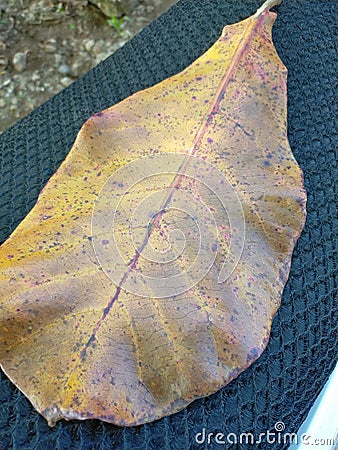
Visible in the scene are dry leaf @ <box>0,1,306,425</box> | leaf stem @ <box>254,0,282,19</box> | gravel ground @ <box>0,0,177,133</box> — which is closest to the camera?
dry leaf @ <box>0,1,306,425</box>

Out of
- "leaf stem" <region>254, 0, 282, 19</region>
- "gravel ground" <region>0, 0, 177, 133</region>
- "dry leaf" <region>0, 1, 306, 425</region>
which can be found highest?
"leaf stem" <region>254, 0, 282, 19</region>

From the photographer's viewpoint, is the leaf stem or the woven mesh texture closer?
the woven mesh texture

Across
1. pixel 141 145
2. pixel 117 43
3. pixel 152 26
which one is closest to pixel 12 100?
pixel 117 43

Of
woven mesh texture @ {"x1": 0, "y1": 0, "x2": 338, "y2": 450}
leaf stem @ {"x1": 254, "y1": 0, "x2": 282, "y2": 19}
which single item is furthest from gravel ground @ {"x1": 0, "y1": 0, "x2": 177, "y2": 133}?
leaf stem @ {"x1": 254, "y1": 0, "x2": 282, "y2": 19}

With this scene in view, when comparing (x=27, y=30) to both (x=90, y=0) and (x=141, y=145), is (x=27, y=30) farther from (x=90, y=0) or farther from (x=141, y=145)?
(x=141, y=145)

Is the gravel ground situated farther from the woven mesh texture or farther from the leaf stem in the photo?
the leaf stem

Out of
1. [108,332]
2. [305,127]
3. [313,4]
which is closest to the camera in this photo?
[108,332]
